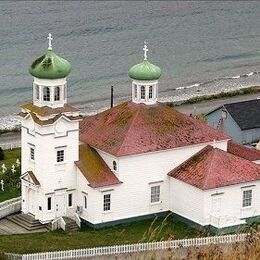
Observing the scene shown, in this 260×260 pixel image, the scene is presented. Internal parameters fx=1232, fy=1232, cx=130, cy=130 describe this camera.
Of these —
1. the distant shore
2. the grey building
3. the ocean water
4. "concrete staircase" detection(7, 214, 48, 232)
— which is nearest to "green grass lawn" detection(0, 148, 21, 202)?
"concrete staircase" detection(7, 214, 48, 232)

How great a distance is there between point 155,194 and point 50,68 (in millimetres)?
8014

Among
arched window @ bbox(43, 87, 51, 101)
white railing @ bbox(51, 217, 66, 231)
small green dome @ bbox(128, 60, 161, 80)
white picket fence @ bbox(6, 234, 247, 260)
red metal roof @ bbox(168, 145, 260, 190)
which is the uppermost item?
small green dome @ bbox(128, 60, 161, 80)

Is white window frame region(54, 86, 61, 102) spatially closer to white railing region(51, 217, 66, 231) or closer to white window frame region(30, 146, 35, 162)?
white window frame region(30, 146, 35, 162)

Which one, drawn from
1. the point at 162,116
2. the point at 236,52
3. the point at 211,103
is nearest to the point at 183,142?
the point at 162,116

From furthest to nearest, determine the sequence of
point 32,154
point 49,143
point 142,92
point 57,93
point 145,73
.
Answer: point 142,92 → point 145,73 → point 32,154 → point 49,143 → point 57,93

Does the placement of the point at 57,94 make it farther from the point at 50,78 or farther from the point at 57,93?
the point at 50,78

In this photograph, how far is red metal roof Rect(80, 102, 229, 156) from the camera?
56.2 meters

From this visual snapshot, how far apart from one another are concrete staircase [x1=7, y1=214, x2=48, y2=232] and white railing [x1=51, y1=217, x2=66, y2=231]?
1.25 feet

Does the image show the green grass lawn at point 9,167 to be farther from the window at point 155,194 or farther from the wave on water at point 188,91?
the wave on water at point 188,91

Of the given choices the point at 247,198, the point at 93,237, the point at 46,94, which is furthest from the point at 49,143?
the point at 247,198

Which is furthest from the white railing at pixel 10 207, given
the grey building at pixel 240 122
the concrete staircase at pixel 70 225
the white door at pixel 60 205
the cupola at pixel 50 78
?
the grey building at pixel 240 122

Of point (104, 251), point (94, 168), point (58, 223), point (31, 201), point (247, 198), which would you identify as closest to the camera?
point (104, 251)

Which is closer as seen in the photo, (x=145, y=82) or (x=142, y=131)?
(x=142, y=131)

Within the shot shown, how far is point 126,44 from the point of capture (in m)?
120
